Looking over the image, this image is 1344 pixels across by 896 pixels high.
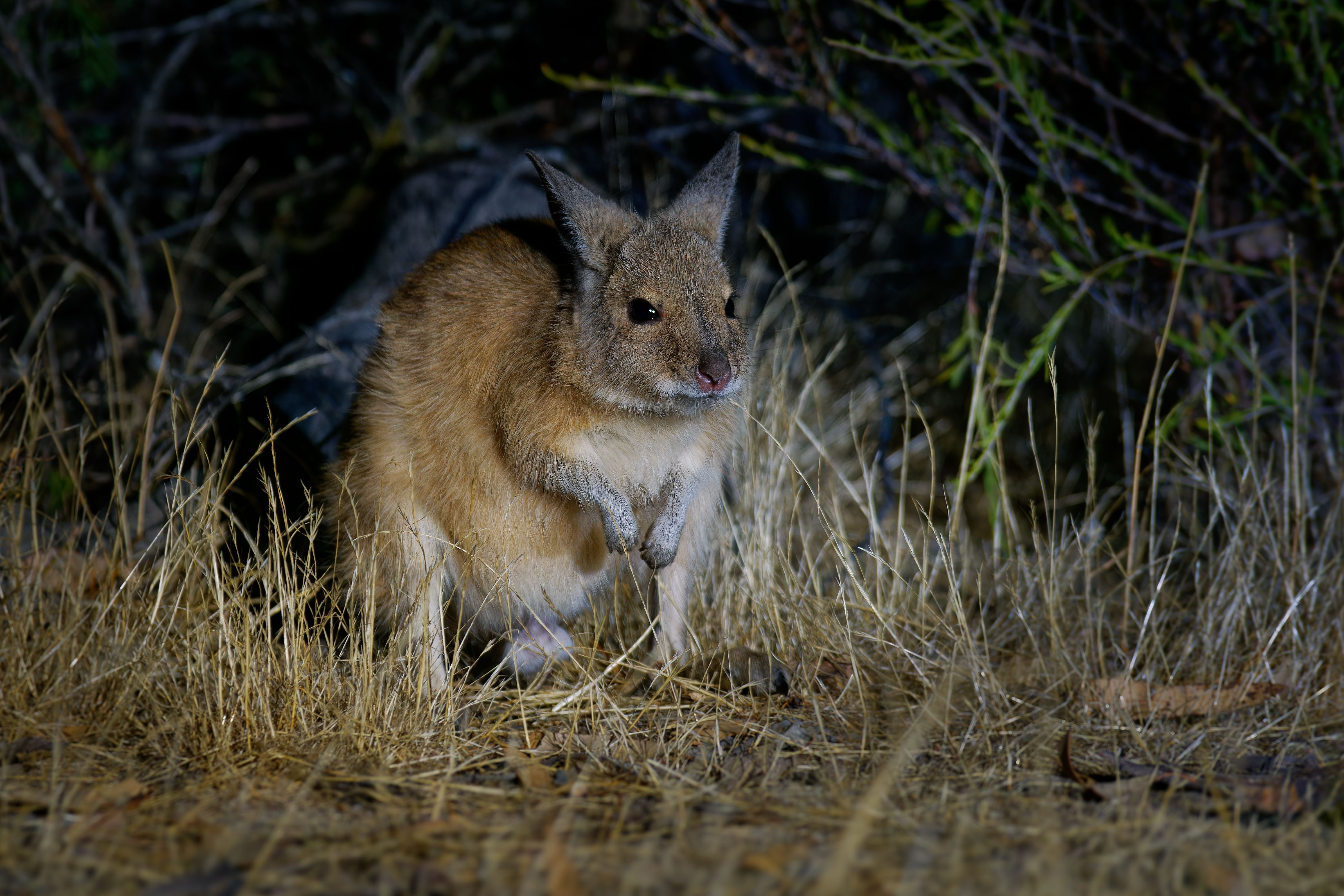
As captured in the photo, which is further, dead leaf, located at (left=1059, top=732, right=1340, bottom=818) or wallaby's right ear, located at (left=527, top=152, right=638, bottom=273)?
wallaby's right ear, located at (left=527, top=152, right=638, bottom=273)

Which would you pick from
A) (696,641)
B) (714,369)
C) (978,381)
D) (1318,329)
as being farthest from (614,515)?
(1318,329)

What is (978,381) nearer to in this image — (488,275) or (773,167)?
(488,275)

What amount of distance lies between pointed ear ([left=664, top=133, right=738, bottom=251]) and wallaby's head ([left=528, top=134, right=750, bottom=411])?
7cm

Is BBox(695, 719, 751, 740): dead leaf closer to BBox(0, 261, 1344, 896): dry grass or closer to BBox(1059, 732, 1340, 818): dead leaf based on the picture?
BBox(0, 261, 1344, 896): dry grass

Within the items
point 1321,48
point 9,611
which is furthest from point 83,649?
point 1321,48

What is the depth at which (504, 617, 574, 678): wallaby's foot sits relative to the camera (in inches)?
141

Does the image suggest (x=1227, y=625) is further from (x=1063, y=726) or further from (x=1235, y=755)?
(x=1063, y=726)

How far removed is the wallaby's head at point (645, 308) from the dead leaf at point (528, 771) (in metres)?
1.20

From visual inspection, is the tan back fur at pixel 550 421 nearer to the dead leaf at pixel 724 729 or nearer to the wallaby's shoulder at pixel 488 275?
the wallaby's shoulder at pixel 488 275

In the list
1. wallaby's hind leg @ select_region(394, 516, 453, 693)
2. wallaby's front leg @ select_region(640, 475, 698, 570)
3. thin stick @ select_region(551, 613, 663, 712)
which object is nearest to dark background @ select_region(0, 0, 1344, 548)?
wallaby's hind leg @ select_region(394, 516, 453, 693)

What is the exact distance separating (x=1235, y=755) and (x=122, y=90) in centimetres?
728

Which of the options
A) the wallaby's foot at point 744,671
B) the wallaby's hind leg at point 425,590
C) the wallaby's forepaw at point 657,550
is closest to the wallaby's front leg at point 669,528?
the wallaby's forepaw at point 657,550

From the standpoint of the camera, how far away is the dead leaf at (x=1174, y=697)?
10.7 feet

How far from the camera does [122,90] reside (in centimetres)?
698
